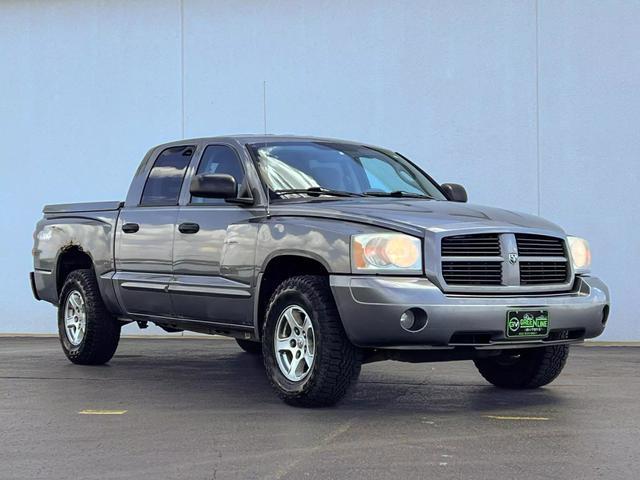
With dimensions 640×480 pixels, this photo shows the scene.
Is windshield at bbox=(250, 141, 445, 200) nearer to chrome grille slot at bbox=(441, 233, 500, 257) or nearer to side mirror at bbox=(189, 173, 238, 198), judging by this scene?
side mirror at bbox=(189, 173, 238, 198)

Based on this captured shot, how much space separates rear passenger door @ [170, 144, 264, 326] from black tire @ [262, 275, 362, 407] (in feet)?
2.02

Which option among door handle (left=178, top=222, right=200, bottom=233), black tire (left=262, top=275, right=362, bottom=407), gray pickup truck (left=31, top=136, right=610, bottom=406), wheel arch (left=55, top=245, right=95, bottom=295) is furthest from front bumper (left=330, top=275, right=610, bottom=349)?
wheel arch (left=55, top=245, right=95, bottom=295)

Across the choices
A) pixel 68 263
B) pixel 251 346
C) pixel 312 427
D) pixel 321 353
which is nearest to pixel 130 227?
pixel 68 263

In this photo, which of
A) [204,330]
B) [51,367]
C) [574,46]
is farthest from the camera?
[574,46]

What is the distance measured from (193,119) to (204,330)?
6574 millimetres

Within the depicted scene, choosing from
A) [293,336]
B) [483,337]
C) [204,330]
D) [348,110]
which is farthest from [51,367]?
[348,110]

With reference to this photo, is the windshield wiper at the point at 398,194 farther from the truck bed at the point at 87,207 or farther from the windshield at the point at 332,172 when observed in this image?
the truck bed at the point at 87,207

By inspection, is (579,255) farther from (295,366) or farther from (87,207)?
(87,207)

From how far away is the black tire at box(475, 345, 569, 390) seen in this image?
8336 mm

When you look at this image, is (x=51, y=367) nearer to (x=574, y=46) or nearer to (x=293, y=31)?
(x=293, y=31)

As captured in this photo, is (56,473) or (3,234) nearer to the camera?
(56,473)

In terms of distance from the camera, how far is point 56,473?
5531 mm

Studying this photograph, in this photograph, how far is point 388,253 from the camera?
7043 millimetres

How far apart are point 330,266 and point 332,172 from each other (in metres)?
1.38
